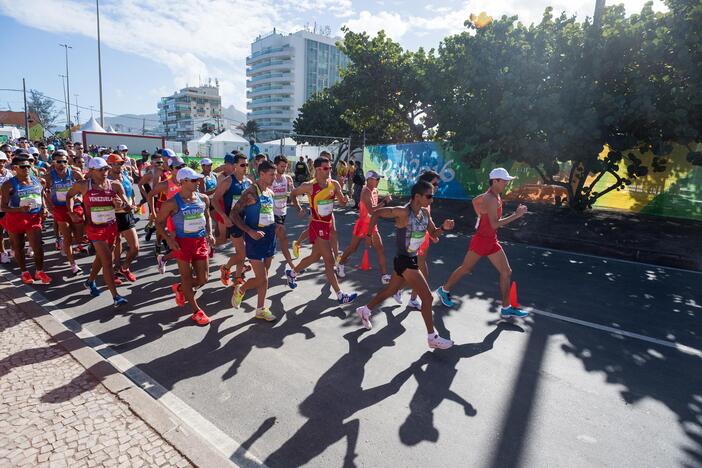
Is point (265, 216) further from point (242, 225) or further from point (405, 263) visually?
point (405, 263)

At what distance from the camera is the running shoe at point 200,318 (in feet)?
16.2

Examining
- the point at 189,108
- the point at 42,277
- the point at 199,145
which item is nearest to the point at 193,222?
the point at 42,277

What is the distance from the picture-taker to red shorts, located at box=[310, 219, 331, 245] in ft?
19.5

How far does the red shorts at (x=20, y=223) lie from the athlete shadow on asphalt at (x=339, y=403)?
5040mm

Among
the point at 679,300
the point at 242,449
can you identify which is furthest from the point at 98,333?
the point at 679,300

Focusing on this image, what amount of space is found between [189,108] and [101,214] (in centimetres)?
14449

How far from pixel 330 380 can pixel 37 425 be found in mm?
2246

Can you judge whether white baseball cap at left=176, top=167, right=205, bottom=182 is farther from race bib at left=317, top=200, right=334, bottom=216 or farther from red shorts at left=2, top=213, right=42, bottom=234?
red shorts at left=2, top=213, right=42, bottom=234

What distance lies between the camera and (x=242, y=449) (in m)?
2.90

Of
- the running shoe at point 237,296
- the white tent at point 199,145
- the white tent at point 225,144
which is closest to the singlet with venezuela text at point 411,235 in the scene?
the running shoe at point 237,296

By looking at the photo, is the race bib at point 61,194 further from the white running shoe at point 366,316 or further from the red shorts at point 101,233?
the white running shoe at point 366,316

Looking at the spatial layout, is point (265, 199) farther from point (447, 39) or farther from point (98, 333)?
point (447, 39)

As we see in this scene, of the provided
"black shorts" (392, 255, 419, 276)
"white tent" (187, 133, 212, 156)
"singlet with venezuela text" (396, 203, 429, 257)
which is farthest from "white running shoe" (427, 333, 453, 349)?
"white tent" (187, 133, 212, 156)

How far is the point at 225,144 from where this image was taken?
4288cm
